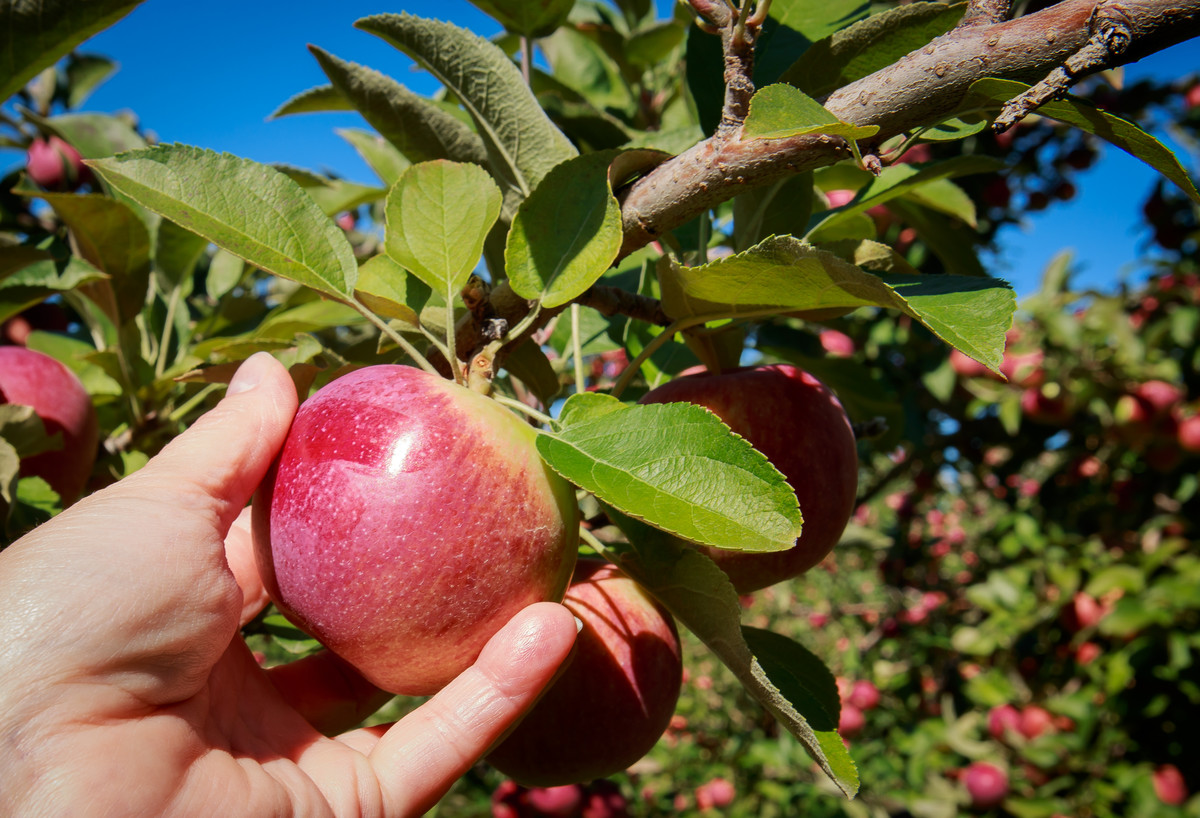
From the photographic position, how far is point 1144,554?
2.40 metres

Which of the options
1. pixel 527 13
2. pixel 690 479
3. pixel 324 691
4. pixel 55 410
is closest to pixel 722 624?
pixel 690 479

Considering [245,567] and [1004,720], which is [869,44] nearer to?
[245,567]

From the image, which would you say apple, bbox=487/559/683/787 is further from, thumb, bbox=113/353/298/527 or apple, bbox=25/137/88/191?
apple, bbox=25/137/88/191

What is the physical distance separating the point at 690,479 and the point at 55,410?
3.18 ft

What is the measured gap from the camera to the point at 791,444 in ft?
2.57

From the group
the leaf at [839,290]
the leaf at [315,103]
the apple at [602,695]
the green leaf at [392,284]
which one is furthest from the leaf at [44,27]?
the apple at [602,695]

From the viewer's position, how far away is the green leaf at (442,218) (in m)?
0.65

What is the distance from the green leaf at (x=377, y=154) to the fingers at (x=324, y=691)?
0.69 metres

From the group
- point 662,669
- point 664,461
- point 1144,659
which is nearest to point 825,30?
point 664,461

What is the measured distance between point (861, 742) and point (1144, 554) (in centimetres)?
136

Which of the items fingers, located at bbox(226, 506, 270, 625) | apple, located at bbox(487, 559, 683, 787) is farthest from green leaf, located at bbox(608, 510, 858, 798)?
fingers, located at bbox(226, 506, 270, 625)

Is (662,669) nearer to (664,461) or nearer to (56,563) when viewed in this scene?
(664,461)

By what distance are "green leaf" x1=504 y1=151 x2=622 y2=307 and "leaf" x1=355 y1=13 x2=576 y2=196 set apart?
4.5 inches

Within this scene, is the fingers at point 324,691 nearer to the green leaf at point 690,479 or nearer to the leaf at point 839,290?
the green leaf at point 690,479
